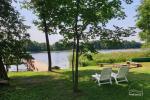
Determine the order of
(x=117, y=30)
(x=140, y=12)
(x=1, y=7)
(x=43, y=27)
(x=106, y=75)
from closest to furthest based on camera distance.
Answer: (x=117, y=30) → (x=106, y=75) → (x=1, y=7) → (x=43, y=27) → (x=140, y=12)

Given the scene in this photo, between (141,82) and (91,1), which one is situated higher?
(91,1)

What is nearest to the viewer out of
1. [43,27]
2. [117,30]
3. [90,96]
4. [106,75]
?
[90,96]

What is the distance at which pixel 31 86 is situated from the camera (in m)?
17.2

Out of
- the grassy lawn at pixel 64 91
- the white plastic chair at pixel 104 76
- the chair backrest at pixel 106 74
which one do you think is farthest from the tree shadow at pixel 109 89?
the chair backrest at pixel 106 74

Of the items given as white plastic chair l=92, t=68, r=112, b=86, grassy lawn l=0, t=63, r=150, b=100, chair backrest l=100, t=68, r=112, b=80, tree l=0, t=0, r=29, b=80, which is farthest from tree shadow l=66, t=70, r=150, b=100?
tree l=0, t=0, r=29, b=80

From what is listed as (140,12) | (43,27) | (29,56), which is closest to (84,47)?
(29,56)

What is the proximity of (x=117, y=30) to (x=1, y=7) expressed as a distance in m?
7.76

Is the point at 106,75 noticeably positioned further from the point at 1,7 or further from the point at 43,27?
→ the point at 43,27

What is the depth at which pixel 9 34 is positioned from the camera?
67.5 ft

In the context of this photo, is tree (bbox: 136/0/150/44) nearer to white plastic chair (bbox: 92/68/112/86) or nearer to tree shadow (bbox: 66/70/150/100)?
tree shadow (bbox: 66/70/150/100)

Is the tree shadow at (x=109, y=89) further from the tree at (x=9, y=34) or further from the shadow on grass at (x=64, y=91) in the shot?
the tree at (x=9, y=34)

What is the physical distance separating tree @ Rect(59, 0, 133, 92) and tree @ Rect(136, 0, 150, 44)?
26.3 meters

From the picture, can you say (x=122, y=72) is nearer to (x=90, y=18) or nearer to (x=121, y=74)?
(x=121, y=74)

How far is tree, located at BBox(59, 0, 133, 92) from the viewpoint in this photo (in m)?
14.4
